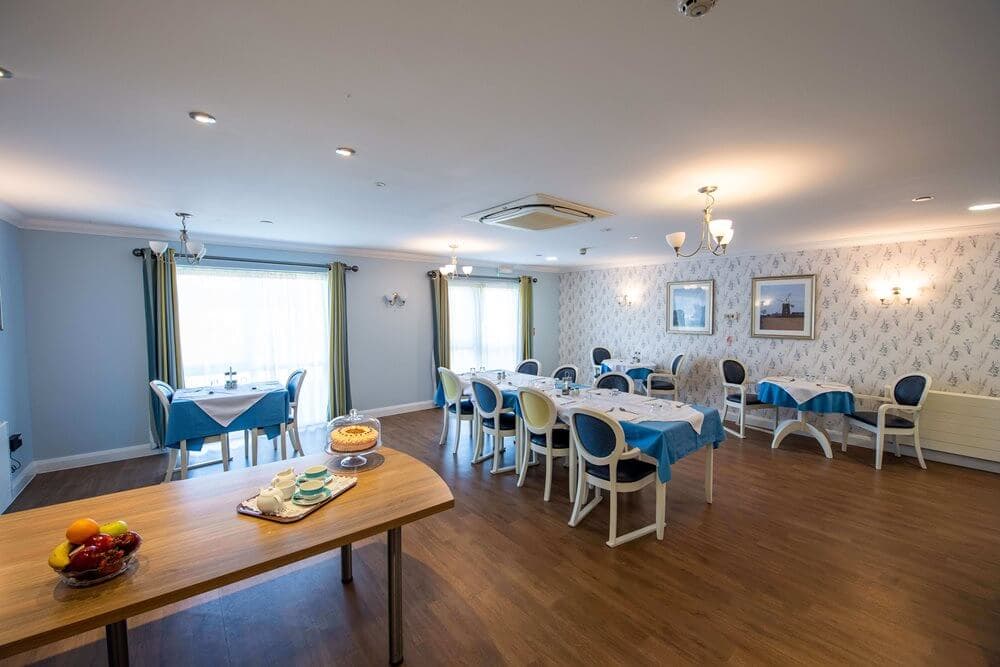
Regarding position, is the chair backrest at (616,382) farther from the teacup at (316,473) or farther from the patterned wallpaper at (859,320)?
the teacup at (316,473)

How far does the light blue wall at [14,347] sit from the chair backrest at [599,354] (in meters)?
7.28

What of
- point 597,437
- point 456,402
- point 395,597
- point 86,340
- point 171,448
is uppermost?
point 86,340

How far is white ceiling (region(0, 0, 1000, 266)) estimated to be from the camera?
122cm

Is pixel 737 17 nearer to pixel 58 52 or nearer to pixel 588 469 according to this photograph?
pixel 58 52

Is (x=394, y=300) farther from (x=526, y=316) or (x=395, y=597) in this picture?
(x=395, y=597)

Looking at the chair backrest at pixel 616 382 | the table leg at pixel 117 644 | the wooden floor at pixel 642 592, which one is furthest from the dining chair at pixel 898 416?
the table leg at pixel 117 644

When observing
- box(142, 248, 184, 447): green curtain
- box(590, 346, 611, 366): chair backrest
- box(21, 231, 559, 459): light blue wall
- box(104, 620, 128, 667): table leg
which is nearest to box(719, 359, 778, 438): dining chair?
box(590, 346, 611, 366): chair backrest

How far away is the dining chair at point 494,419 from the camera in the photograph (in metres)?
3.95

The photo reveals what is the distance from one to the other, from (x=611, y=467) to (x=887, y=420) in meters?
3.64

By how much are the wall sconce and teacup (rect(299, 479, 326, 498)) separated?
4.59m

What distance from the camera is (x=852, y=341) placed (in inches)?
194

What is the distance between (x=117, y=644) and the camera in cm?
145

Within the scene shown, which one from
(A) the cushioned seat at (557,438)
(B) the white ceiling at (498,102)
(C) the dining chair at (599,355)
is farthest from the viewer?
(C) the dining chair at (599,355)

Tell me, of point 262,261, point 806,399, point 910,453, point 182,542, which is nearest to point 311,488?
point 182,542
